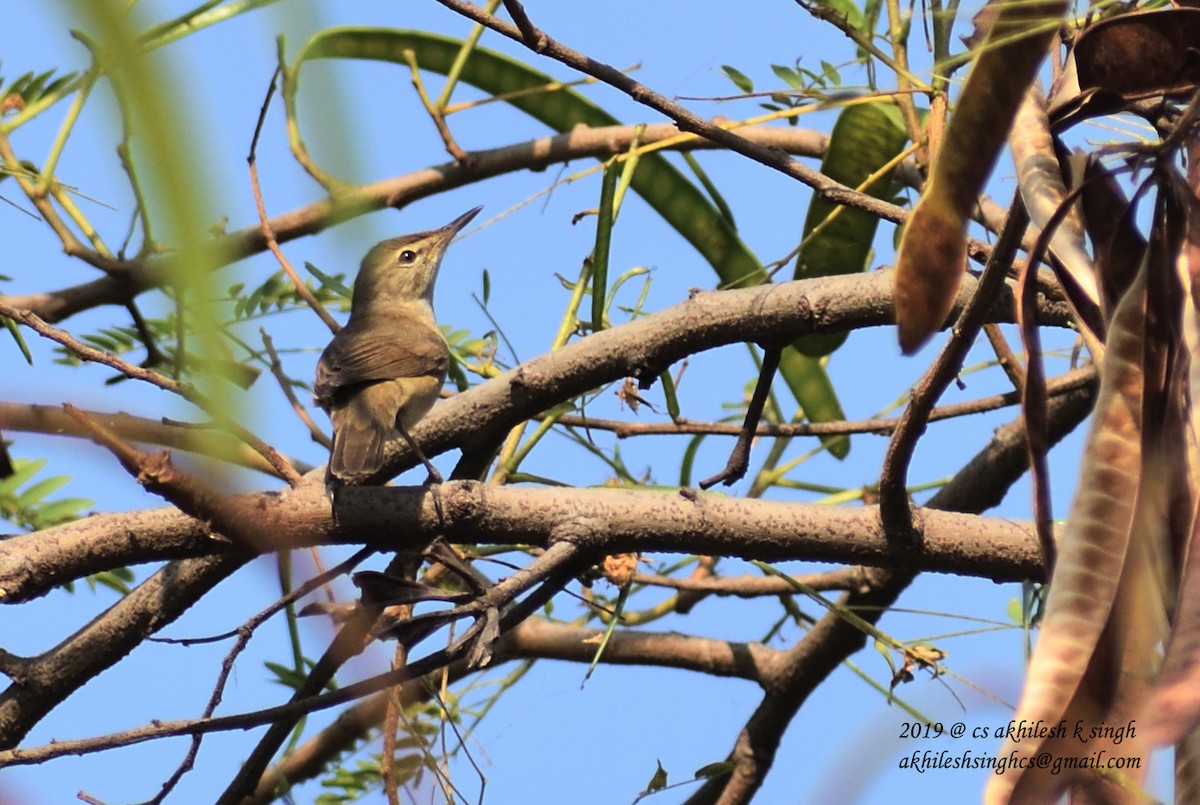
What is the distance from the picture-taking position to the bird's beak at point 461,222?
Result: 16.2 feet

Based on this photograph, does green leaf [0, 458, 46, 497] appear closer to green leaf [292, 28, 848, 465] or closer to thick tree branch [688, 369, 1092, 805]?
green leaf [292, 28, 848, 465]

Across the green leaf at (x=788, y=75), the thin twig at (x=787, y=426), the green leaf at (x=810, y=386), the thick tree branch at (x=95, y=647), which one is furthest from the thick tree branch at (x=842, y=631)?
the thick tree branch at (x=95, y=647)

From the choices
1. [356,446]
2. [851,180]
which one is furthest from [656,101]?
[851,180]

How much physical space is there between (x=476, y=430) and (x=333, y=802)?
1583mm

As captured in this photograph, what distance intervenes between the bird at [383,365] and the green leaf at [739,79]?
128cm

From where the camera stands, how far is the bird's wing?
4.02m

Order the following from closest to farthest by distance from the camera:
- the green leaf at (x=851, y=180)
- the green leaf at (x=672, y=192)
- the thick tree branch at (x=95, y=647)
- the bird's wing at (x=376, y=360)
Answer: the thick tree branch at (x=95, y=647), the green leaf at (x=851, y=180), the green leaf at (x=672, y=192), the bird's wing at (x=376, y=360)

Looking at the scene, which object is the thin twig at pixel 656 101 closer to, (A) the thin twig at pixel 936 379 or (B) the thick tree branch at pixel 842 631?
(A) the thin twig at pixel 936 379

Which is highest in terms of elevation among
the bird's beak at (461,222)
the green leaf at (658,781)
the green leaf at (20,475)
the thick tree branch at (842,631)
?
the bird's beak at (461,222)

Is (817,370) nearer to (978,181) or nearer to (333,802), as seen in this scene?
(333,802)

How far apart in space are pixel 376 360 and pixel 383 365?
1.9 inches

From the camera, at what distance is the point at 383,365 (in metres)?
4.06

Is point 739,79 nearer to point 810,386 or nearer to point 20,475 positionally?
point 810,386

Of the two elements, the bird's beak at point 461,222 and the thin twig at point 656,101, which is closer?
the thin twig at point 656,101
